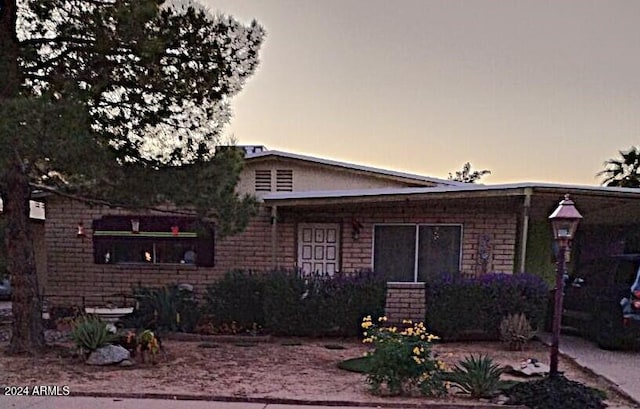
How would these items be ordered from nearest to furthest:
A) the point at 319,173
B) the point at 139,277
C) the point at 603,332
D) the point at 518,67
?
1. the point at 603,332
2. the point at 518,67
3. the point at 139,277
4. the point at 319,173

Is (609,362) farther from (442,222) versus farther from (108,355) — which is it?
(108,355)

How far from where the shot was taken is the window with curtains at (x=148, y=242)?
1164 centimetres

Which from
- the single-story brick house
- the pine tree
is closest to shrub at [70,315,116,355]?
the pine tree

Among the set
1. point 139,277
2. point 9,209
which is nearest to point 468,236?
point 139,277

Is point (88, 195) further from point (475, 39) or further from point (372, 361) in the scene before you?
point (475, 39)

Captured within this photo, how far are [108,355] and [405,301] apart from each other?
18.8ft

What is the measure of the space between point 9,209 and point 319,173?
6540 millimetres

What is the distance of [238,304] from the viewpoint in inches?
391

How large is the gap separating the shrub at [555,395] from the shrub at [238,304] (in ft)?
16.1

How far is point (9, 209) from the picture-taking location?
7.76m

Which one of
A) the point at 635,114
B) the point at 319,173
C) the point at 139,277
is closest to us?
the point at 139,277

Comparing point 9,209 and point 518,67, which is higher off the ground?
point 518,67

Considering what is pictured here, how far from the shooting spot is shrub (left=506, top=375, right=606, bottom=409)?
5.59 m

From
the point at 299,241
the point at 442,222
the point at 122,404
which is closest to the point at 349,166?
the point at 299,241
